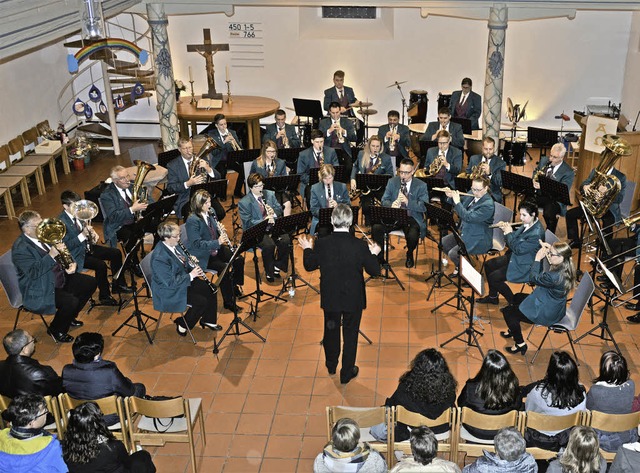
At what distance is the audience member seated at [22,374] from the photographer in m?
6.15

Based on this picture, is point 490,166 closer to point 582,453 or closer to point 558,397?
point 558,397

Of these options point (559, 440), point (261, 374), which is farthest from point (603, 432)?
point (261, 374)

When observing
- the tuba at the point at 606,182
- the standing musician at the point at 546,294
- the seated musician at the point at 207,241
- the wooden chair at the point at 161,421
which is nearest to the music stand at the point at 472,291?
the standing musician at the point at 546,294

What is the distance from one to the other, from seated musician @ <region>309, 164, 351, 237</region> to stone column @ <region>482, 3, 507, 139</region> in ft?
15.7

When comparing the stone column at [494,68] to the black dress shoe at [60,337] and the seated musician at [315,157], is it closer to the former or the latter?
the seated musician at [315,157]

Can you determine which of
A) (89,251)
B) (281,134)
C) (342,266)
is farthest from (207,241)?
(281,134)

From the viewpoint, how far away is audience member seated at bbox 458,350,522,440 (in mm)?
5770

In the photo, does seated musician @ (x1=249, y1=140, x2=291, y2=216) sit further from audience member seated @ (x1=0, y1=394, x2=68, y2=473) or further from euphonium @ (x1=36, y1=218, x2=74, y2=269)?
audience member seated @ (x1=0, y1=394, x2=68, y2=473)

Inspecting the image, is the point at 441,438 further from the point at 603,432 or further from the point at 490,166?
the point at 490,166

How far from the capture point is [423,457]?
487 centimetres

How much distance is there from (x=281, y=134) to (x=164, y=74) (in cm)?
290

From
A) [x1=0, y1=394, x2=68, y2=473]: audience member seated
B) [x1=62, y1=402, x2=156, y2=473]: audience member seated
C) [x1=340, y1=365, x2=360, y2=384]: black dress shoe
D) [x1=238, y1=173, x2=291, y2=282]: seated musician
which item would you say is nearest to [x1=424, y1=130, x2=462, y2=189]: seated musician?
[x1=238, y1=173, x2=291, y2=282]: seated musician

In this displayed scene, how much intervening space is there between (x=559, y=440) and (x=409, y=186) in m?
4.60

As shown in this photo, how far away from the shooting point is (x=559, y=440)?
5809mm
